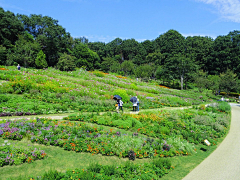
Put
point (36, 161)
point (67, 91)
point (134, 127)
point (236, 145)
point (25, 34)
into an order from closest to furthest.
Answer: point (36, 161), point (236, 145), point (134, 127), point (67, 91), point (25, 34)

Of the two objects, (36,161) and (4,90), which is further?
(4,90)

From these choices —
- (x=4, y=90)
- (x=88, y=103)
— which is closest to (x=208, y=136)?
(x=88, y=103)

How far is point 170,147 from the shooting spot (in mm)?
7316

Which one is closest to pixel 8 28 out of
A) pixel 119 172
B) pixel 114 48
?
pixel 114 48

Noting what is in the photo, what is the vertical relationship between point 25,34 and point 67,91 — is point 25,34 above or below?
above

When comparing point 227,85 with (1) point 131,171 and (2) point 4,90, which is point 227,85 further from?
(2) point 4,90

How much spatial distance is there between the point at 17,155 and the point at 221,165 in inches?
292

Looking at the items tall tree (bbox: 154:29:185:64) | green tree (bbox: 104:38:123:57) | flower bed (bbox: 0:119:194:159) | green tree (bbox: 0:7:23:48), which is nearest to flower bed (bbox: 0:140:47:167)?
flower bed (bbox: 0:119:194:159)

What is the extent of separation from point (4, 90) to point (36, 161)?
939 centimetres

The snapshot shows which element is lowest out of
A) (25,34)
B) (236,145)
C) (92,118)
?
(236,145)

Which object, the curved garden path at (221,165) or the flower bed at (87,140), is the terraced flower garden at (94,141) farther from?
the curved garden path at (221,165)

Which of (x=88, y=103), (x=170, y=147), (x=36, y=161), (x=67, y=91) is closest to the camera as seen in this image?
(x=36, y=161)

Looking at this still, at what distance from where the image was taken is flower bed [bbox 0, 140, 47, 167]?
16.2 feet

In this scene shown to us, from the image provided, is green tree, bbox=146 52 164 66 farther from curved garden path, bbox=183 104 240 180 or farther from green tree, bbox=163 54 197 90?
curved garden path, bbox=183 104 240 180
